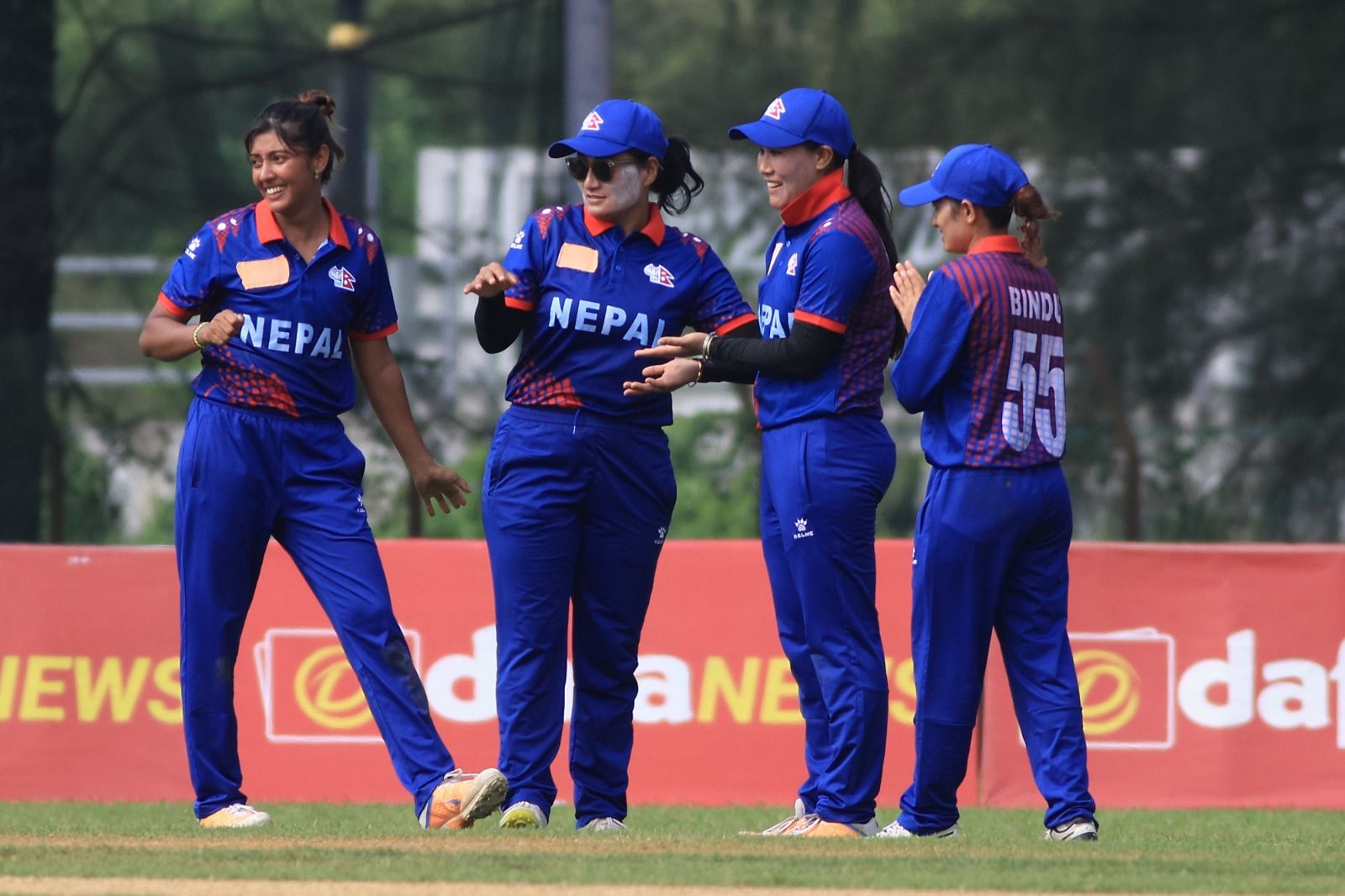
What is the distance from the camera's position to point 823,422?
5.62 m

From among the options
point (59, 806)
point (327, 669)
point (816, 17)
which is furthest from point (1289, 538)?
point (59, 806)

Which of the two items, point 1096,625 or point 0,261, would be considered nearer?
point 1096,625

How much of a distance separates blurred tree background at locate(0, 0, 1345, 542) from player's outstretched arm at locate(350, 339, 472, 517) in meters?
6.59

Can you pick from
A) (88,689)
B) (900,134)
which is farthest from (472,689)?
(900,134)

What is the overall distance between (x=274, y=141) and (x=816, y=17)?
8.15 m

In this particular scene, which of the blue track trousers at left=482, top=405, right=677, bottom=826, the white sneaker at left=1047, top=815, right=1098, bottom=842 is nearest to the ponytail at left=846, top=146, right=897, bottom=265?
the blue track trousers at left=482, top=405, right=677, bottom=826

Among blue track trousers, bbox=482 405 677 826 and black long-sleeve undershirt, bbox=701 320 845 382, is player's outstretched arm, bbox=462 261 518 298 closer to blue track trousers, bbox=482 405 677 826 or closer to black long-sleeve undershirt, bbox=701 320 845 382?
blue track trousers, bbox=482 405 677 826

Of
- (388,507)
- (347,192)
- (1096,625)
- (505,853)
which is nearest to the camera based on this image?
(505,853)

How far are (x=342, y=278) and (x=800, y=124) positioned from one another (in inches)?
54.3

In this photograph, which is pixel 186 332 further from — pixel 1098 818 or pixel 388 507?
pixel 388 507

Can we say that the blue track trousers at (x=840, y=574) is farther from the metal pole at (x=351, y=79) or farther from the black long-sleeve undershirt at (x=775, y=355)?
the metal pole at (x=351, y=79)

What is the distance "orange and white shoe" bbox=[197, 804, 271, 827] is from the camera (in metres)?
5.70

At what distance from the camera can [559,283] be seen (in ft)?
19.1

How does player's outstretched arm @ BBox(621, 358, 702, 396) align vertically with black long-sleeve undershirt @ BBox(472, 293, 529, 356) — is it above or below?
below
